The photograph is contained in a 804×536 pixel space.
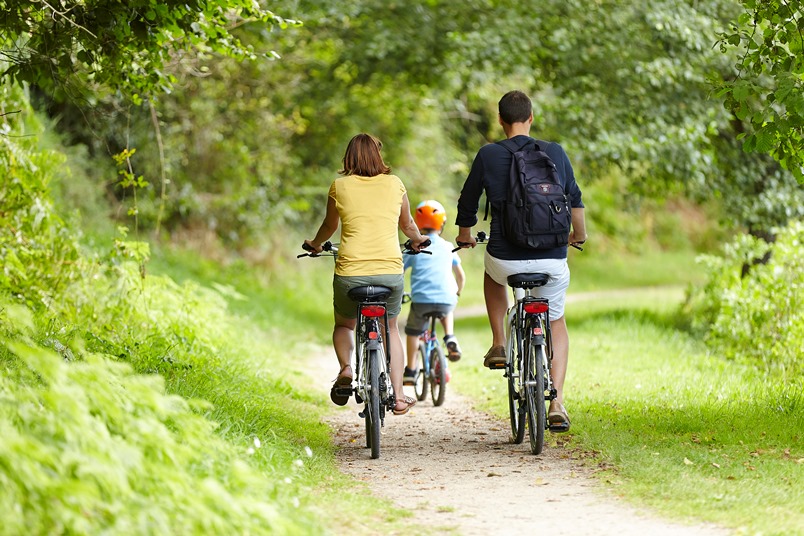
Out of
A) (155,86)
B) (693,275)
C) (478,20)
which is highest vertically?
(478,20)

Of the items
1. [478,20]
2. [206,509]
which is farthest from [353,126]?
[206,509]

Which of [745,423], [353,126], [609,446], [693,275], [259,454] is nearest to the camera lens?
[259,454]

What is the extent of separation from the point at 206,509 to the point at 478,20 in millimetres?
13196

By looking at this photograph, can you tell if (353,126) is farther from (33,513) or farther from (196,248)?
Answer: (33,513)

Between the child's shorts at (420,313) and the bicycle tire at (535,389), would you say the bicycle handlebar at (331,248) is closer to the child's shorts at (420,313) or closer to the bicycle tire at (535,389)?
the bicycle tire at (535,389)

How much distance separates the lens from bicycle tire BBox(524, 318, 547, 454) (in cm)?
678

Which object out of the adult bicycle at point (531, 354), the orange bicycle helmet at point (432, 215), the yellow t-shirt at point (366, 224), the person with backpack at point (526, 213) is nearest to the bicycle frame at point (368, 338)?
the yellow t-shirt at point (366, 224)

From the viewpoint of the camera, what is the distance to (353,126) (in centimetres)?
2239

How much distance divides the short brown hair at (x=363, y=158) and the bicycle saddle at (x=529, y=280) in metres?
1.18

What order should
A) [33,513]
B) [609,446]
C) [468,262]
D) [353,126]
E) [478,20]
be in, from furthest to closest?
[468,262] → [353,126] → [478,20] → [609,446] → [33,513]

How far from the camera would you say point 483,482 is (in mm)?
6277

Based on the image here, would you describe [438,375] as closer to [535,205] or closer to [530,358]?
[530,358]

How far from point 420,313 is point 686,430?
9.70ft

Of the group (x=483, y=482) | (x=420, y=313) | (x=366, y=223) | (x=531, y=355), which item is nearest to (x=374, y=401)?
(x=483, y=482)
